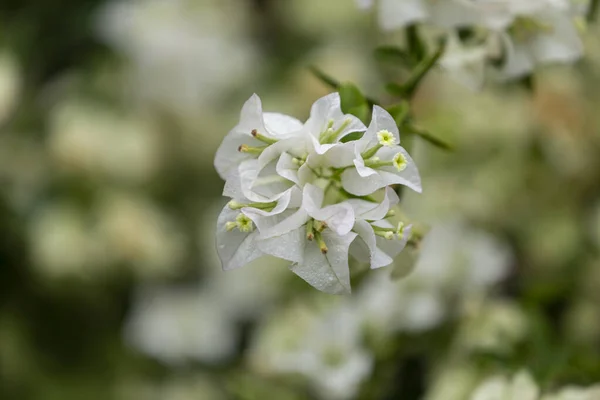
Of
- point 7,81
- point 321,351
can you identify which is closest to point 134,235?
point 7,81

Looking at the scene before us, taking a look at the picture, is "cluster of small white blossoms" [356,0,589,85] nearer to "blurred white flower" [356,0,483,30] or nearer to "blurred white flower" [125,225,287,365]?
"blurred white flower" [356,0,483,30]

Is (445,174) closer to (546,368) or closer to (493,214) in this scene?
(493,214)

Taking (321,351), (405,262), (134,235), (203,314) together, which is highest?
(405,262)

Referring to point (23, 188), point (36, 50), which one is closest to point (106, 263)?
point (23, 188)

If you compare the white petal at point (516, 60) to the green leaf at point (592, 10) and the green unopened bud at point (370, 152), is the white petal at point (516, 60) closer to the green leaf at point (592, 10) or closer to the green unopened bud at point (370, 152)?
the green leaf at point (592, 10)

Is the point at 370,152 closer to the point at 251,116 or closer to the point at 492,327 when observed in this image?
the point at 251,116

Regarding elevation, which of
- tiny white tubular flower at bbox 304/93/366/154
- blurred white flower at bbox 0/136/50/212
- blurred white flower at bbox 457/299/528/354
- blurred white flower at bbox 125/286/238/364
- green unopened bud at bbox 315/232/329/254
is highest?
tiny white tubular flower at bbox 304/93/366/154

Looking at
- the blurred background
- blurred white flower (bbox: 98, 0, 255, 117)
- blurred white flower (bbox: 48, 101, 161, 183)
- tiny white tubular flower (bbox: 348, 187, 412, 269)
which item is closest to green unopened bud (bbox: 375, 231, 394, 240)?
tiny white tubular flower (bbox: 348, 187, 412, 269)
